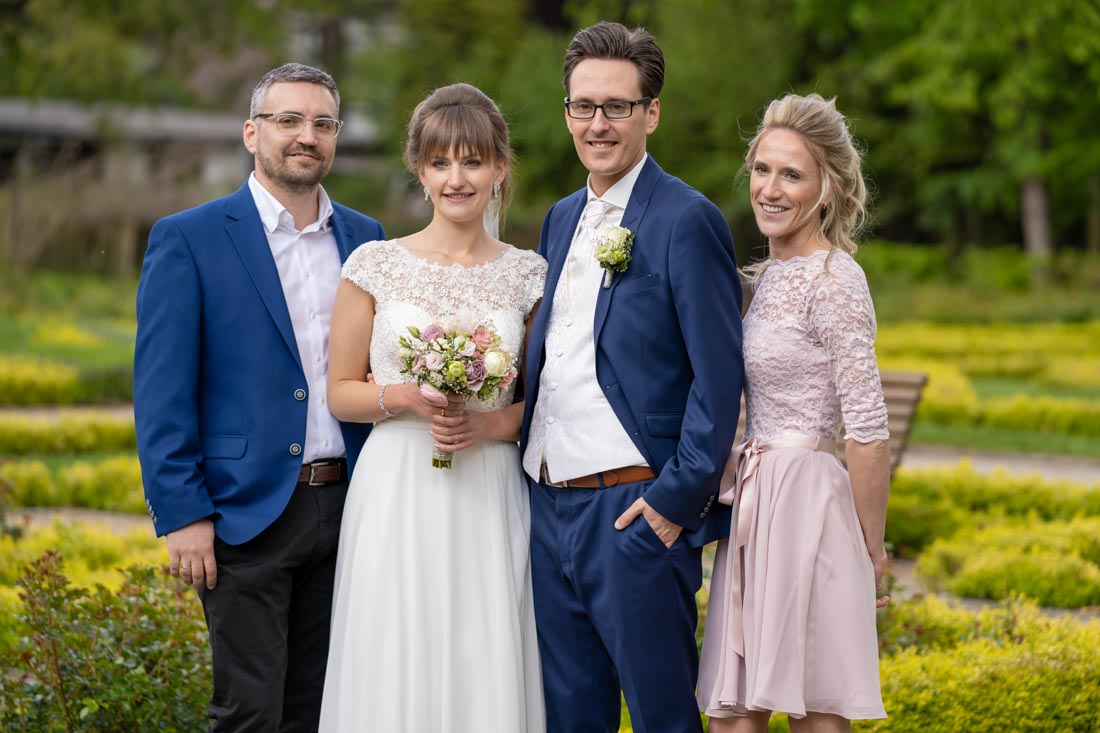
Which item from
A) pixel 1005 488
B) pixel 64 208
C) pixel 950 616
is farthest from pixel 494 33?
pixel 950 616

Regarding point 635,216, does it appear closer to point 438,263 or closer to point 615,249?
point 615,249

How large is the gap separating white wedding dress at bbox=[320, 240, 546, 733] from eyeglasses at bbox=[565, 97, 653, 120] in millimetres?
564

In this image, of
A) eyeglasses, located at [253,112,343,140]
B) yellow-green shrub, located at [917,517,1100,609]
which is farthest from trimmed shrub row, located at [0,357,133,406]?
eyeglasses, located at [253,112,343,140]

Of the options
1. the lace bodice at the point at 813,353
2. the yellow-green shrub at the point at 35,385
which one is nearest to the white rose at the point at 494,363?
the lace bodice at the point at 813,353

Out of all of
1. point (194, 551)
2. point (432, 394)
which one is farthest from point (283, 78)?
point (194, 551)

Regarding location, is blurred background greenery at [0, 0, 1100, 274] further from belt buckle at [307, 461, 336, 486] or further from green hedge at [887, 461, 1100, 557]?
belt buckle at [307, 461, 336, 486]

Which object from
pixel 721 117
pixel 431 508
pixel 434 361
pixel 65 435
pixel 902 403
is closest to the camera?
pixel 434 361

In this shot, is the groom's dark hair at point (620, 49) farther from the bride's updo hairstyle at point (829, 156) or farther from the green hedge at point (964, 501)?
the green hedge at point (964, 501)

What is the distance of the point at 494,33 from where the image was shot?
35.9m

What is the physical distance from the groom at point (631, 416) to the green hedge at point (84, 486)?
6.26 metres

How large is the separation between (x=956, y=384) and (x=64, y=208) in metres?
18.2

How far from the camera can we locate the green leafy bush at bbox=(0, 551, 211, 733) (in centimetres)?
433

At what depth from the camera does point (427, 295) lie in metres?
3.79

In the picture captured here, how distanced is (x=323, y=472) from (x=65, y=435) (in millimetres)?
8451
